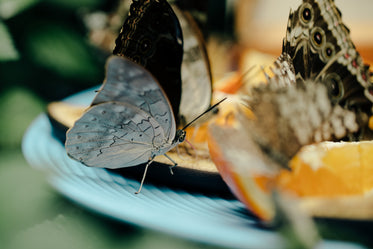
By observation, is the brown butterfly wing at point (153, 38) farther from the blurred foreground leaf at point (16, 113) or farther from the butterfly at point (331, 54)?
the blurred foreground leaf at point (16, 113)

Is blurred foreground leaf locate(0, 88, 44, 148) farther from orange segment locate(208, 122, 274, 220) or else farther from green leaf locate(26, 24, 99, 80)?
orange segment locate(208, 122, 274, 220)

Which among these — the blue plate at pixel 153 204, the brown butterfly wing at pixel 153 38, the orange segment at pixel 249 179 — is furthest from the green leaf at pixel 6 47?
the orange segment at pixel 249 179

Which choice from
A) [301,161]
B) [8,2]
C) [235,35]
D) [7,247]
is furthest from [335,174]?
[235,35]

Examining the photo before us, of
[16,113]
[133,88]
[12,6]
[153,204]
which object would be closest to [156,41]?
[133,88]

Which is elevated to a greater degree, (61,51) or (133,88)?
(133,88)

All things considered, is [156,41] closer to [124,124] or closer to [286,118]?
[124,124]

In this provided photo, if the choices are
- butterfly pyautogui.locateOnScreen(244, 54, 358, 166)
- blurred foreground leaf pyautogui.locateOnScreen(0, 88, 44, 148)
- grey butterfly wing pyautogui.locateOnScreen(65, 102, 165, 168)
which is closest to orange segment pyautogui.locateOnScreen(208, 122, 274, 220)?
butterfly pyautogui.locateOnScreen(244, 54, 358, 166)
